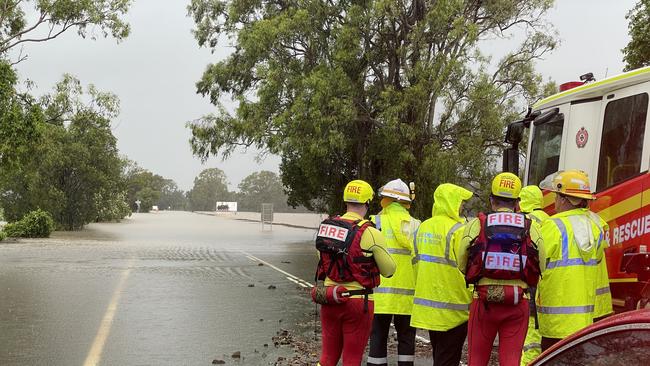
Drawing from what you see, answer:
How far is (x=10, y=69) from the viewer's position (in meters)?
22.1

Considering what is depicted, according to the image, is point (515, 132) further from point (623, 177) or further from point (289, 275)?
point (289, 275)

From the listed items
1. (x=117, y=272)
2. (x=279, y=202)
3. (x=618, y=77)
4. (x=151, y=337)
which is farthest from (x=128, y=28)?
(x=279, y=202)

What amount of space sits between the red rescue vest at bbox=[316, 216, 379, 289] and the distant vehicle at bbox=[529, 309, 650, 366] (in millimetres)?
2907

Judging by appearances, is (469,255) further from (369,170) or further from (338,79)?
(369,170)

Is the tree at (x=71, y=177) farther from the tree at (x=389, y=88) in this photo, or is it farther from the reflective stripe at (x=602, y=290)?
the reflective stripe at (x=602, y=290)

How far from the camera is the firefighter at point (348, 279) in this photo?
4.98 metres

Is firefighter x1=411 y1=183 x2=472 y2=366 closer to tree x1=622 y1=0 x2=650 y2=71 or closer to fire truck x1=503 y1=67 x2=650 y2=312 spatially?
fire truck x1=503 y1=67 x2=650 y2=312

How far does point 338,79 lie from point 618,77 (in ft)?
57.7

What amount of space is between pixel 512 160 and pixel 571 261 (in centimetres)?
336

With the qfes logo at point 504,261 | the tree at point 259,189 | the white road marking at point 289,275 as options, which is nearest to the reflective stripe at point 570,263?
the qfes logo at point 504,261

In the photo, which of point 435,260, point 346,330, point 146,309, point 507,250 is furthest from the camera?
point 146,309

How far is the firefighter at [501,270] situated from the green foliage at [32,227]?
3298 cm

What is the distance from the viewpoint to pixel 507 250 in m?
4.71

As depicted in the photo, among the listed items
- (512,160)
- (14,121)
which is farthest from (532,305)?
(14,121)
